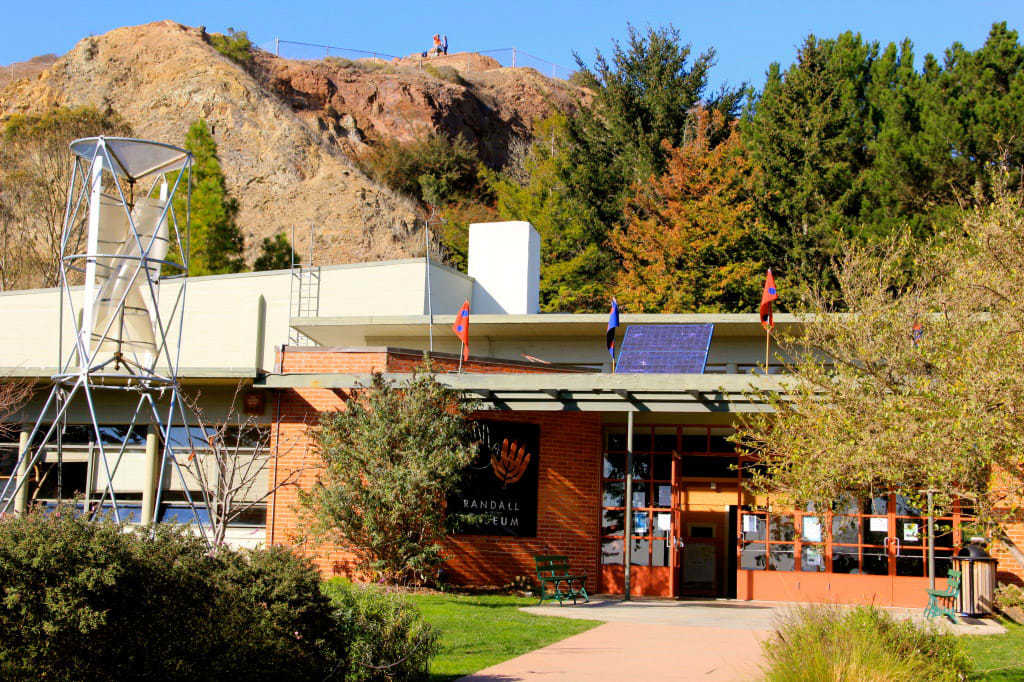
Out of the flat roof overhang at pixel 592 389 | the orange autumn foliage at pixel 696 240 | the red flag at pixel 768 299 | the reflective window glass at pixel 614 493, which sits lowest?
the reflective window glass at pixel 614 493

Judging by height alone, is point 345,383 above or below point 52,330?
below

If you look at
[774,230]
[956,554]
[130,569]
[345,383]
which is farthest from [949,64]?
[130,569]

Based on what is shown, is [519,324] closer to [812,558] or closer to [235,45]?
[812,558]

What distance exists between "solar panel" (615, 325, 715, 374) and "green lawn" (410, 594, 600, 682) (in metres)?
5.22

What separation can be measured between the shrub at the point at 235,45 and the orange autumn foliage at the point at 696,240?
39484 mm

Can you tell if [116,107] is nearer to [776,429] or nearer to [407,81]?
[407,81]

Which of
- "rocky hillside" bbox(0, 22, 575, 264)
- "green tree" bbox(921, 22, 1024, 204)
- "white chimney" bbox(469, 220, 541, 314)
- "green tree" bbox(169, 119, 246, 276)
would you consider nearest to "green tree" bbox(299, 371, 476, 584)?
"white chimney" bbox(469, 220, 541, 314)

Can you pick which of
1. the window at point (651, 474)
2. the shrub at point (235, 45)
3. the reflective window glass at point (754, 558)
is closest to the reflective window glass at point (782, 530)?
the reflective window glass at point (754, 558)

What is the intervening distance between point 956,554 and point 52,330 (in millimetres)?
22603

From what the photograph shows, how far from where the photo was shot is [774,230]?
35562mm

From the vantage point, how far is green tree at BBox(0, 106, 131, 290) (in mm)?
43750

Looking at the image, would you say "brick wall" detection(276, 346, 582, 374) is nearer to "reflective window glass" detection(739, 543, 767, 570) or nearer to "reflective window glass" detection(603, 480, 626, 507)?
"reflective window glass" detection(603, 480, 626, 507)

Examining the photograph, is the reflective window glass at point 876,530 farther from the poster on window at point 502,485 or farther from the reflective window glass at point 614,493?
the poster on window at point 502,485

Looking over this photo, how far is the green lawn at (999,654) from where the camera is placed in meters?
10.7
